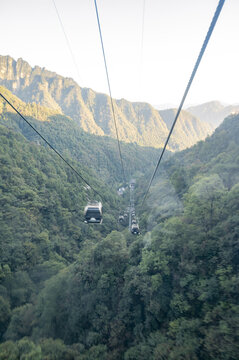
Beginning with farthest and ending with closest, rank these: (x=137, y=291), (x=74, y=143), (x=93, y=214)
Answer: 1. (x=74, y=143)
2. (x=137, y=291)
3. (x=93, y=214)

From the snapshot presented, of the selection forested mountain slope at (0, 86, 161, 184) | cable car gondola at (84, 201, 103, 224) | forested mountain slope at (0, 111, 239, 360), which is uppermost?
forested mountain slope at (0, 86, 161, 184)

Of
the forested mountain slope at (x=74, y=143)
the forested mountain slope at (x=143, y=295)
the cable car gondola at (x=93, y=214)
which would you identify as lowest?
the forested mountain slope at (x=143, y=295)

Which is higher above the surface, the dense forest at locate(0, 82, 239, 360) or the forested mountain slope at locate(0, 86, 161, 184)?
the forested mountain slope at locate(0, 86, 161, 184)

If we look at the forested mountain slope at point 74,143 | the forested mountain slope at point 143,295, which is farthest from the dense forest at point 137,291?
the forested mountain slope at point 74,143

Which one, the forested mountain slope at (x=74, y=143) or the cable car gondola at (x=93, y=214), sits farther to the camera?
the forested mountain slope at (x=74, y=143)

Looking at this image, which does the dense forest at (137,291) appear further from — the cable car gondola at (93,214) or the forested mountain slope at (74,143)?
the forested mountain slope at (74,143)

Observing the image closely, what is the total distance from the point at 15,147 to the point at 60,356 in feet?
198

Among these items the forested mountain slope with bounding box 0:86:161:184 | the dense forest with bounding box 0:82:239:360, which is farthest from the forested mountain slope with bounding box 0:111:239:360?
the forested mountain slope with bounding box 0:86:161:184

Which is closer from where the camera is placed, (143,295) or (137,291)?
(143,295)

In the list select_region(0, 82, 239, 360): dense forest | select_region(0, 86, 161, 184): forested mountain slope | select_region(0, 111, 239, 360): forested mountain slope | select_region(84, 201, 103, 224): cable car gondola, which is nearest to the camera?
select_region(0, 111, 239, 360): forested mountain slope

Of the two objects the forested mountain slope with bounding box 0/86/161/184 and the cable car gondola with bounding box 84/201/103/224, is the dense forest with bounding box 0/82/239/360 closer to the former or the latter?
the cable car gondola with bounding box 84/201/103/224

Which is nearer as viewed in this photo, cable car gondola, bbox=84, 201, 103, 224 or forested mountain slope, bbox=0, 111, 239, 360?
forested mountain slope, bbox=0, 111, 239, 360

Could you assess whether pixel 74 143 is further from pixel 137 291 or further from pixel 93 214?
pixel 93 214

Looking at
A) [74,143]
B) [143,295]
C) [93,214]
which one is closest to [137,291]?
[143,295]
